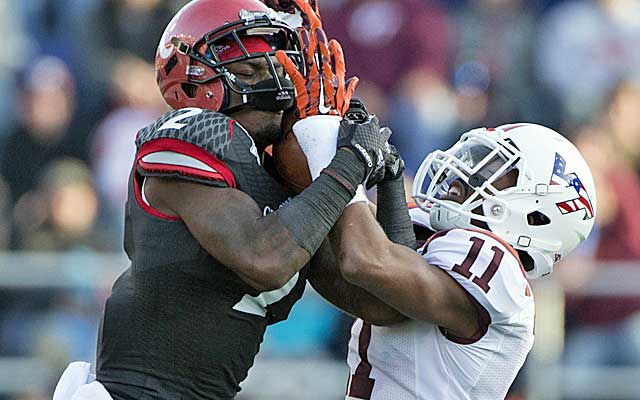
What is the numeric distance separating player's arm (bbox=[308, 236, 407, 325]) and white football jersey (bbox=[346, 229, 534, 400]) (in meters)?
0.08

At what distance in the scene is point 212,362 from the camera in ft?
10.9

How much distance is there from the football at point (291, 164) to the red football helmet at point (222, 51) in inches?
4.5

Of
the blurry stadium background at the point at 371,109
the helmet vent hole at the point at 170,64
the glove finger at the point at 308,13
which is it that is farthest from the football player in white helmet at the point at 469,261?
the blurry stadium background at the point at 371,109

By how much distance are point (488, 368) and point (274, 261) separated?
2.69ft

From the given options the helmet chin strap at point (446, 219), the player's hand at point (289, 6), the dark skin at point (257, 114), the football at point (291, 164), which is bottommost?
the helmet chin strap at point (446, 219)

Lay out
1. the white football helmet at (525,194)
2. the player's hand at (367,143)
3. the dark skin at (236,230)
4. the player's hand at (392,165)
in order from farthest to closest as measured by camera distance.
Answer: the white football helmet at (525,194)
the player's hand at (392,165)
the player's hand at (367,143)
the dark skin at (236,230)

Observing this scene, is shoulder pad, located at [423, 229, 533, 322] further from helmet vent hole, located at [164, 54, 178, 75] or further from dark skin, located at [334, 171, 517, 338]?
helmet vent hole, located at [164, 54, 178, 75]

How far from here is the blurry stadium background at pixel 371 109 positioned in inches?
259

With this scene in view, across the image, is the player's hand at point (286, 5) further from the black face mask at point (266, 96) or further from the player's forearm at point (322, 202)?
the player's forearm at point (322, 202)

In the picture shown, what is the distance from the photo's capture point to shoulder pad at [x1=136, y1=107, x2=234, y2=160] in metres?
3.17

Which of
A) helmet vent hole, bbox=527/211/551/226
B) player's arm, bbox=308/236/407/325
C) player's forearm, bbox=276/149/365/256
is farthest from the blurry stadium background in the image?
player's forearm, bbox=276/149/365/256

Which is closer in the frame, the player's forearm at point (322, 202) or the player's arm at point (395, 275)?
the player's forearm at point (322, 202)

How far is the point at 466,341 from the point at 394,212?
1.42 ft

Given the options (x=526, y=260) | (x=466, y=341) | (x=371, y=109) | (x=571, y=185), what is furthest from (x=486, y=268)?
(x=371, y=109)
